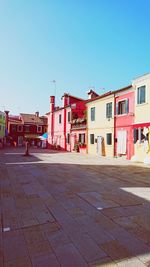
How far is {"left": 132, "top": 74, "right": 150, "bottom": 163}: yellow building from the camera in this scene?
14531 millimetres

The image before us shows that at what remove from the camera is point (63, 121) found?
30.6m

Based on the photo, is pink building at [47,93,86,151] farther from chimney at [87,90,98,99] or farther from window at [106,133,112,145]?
window at [106,133,112,145]

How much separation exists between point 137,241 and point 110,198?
2.46 meters

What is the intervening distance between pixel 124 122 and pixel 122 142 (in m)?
1.73

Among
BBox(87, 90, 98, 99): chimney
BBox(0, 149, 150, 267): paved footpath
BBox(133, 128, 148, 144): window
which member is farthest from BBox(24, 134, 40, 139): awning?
BBox(0, 149, 150, 267): paved footpath

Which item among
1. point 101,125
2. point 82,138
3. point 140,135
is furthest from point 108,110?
point 82,138

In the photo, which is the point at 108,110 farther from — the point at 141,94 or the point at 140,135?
the point at 140,135

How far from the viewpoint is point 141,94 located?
15195 mm

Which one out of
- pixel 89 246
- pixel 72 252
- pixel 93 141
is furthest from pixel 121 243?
pixel 93 141

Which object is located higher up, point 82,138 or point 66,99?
point 66,99

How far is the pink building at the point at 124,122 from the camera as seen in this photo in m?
16.5

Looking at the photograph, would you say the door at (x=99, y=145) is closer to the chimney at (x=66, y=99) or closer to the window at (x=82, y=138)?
the window at (x=82, y=138)

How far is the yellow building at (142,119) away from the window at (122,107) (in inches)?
51.2

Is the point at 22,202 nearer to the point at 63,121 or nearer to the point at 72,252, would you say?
the point at 72,252
